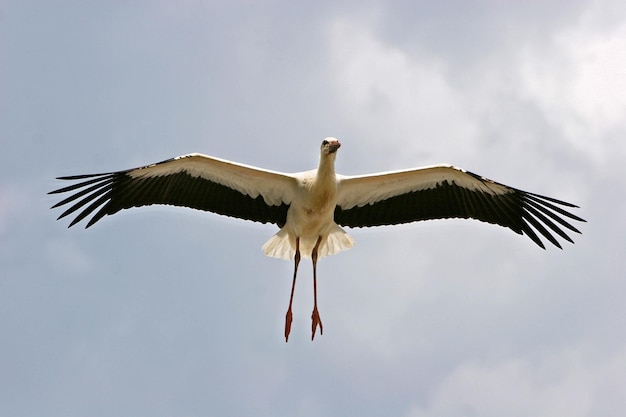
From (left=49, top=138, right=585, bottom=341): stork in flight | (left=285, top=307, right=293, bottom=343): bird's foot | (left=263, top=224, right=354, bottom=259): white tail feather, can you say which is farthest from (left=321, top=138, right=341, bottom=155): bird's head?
(left=285, top=307, right=293, bottom=343): bird's foot

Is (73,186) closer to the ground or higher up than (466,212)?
closer to the ground

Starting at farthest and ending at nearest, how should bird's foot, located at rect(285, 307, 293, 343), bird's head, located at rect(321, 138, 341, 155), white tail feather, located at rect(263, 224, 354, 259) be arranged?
white tail feather, located at rect(263, 224, 354, 259) < bird's foot, located at rect(285, 307, 293, 343) < bird's head, located at rect(321, 138, 341, 155)

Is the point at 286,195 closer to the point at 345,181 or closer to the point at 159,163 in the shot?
the point at 345,181

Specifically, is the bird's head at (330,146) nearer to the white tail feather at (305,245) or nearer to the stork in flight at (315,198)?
the stork in flight at (315,198)

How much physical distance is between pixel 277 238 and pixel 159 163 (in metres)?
1.79

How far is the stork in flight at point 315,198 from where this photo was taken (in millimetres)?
13438

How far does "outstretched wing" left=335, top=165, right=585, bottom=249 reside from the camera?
45.6 feet

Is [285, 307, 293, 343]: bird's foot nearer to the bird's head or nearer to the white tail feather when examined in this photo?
the white tail feather

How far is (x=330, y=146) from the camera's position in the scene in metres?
13.1

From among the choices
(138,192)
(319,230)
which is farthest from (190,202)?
(319,230)

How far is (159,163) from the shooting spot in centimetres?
1335

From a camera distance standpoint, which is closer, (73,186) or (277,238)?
(73,186)

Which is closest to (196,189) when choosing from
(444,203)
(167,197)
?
(167,197)

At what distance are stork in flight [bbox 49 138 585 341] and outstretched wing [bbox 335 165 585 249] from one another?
0.01 meters
